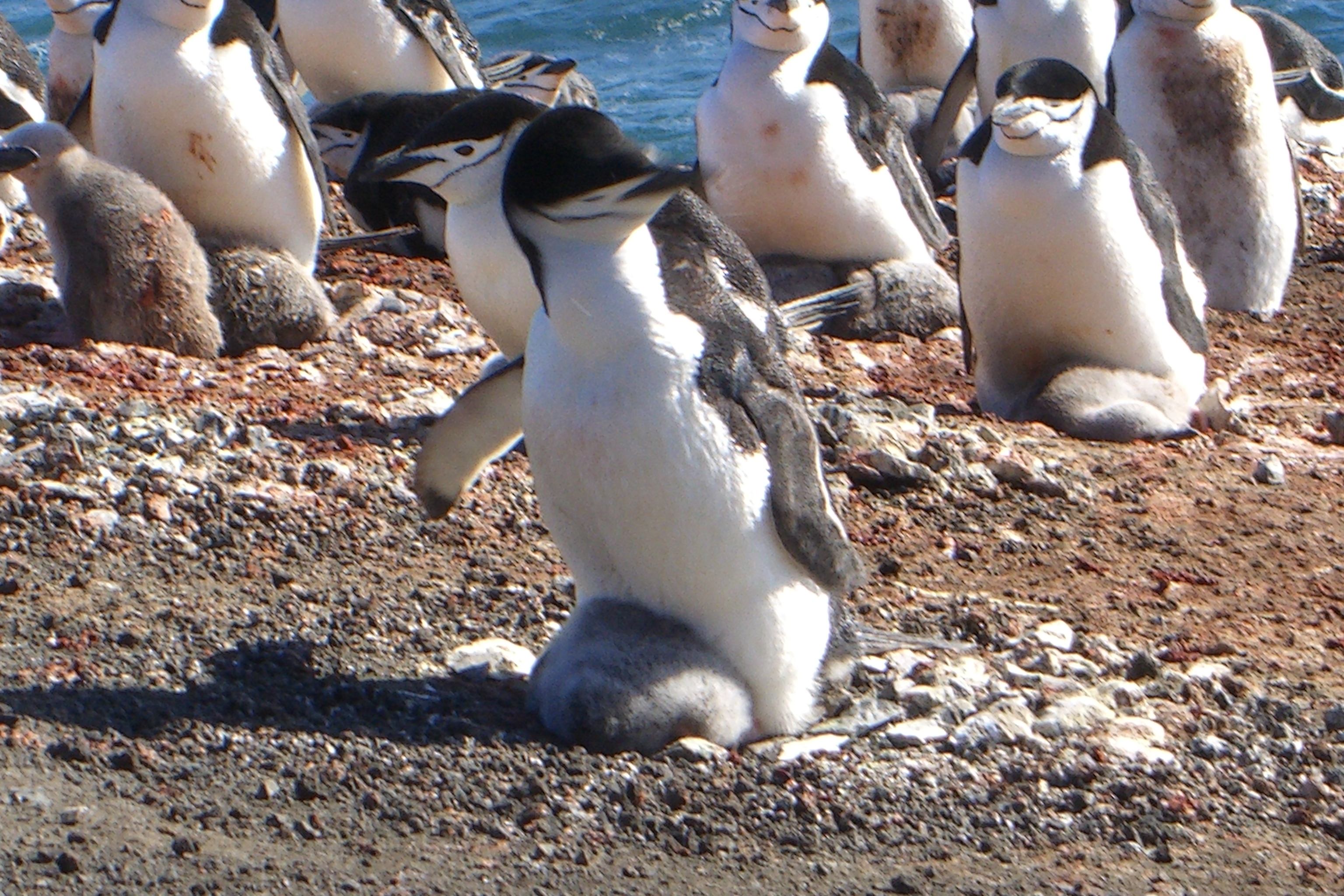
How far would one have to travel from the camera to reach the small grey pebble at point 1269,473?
518 centimetres

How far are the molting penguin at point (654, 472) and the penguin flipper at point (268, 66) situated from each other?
307 cm

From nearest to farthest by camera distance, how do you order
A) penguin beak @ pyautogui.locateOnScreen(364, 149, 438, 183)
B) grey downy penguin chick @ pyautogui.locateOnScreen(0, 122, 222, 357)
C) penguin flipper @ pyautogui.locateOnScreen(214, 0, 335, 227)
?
penguin beak @ pyautogui.locateOnScreen(364, 149, 438, 183), grey downy penguin chick @ pyautogui.locateOnScreen(0, 122, 222, 357), penguin flipper @ pyautogui.locateOnScreen(214, 0, 335, 227)

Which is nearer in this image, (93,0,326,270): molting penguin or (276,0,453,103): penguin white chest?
(93,0,326,270): molting penguin

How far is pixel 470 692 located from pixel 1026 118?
2.83 m

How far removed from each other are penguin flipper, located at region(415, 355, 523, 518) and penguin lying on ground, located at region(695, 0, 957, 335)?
3.35 metres

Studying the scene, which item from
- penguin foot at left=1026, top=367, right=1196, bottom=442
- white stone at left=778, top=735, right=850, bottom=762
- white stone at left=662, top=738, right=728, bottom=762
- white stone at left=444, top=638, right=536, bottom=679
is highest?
white stone at left=662, top=738, right=728, bottom=762

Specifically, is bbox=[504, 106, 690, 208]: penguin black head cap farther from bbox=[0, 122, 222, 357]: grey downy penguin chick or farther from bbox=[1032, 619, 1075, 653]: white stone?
bbox=[0, 122, 222, 357]: grey downy penguin chick

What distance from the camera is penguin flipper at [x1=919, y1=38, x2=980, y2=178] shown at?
8.66 metres

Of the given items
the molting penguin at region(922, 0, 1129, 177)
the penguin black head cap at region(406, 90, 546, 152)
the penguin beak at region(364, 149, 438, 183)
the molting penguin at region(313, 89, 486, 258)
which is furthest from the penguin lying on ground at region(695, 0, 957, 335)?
the penguin beak at region(364, 149, 438, 183)

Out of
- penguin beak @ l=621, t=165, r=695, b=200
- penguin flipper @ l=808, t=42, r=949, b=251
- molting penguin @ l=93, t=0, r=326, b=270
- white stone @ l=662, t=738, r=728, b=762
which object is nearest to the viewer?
penguin beak @ l=621, t=165, r=695, b=200

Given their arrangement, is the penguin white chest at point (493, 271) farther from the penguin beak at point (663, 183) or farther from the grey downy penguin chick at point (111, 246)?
the penguin beak at point (663, 183)

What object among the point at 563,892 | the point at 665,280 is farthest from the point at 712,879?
the point at 665,280

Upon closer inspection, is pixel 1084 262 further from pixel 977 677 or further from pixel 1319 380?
pixel 977 677

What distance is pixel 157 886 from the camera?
257cm
